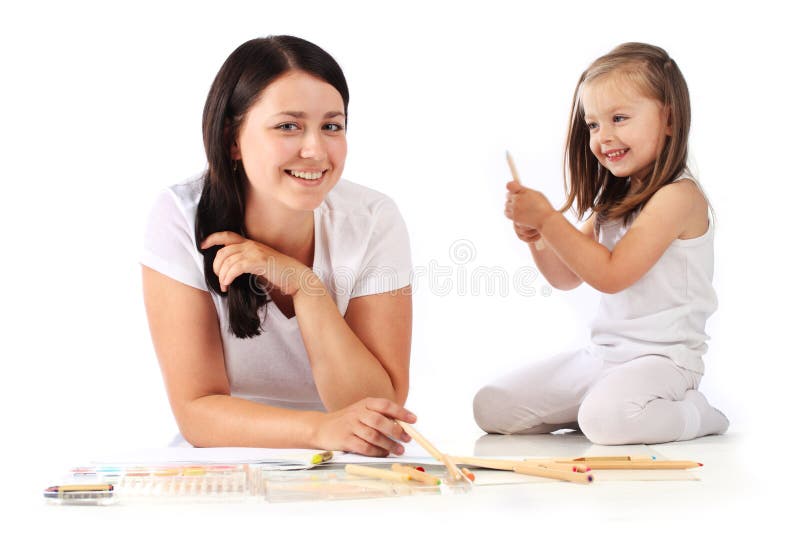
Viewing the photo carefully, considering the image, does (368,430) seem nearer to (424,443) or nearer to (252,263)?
(424,443)

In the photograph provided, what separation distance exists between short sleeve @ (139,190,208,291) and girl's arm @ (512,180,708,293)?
0.59 m

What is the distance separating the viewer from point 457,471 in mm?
1428

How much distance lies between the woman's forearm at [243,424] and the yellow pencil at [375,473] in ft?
0.51

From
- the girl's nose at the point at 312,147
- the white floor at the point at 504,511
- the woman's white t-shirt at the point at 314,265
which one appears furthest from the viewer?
the woman's white t-shirt at the point at 314,265

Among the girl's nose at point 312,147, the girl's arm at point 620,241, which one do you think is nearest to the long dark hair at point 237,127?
the girl's nose at point 312,147

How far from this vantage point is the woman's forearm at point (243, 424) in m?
1.62

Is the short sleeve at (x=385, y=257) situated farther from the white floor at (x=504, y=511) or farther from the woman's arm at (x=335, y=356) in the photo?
the white floor at (x=504, y=511)

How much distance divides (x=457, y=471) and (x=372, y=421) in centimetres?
18

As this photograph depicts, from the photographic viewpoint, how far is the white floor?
125 cm

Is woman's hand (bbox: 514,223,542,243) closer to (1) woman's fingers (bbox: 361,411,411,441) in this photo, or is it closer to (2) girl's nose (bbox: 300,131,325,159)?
(2) girl's nose (bbox: 300,131,325,159)

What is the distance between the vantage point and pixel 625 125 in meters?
2.01

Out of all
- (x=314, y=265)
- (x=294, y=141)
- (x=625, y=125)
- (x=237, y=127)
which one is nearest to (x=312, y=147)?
(x=294, y=141)

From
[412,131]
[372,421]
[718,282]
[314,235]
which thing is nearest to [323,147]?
[314,235]

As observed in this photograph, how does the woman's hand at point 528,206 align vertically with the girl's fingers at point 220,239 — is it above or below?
above
